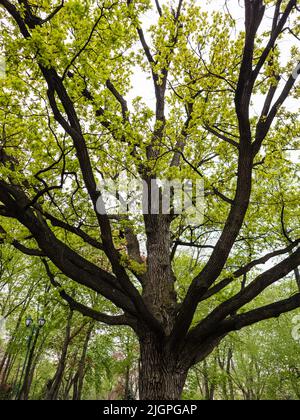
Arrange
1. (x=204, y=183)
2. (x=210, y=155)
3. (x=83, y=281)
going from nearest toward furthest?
(x=83, y=281)
(x=204, y=183)
(x=210, y=155)

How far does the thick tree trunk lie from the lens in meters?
4.26

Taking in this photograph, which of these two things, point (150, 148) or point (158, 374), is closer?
point (158, 374)

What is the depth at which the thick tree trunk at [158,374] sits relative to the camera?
426 centimetres

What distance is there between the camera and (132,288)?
3.99 meters

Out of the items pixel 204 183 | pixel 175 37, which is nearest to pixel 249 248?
pixel 204 183

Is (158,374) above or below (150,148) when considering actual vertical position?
below

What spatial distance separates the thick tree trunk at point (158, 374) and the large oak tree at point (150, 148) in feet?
0.05

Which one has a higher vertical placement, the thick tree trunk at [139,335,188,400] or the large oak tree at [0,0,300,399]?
the large oak tree at [0,0,300,399]

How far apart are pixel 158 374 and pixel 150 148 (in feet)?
12.8

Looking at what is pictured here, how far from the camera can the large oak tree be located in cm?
342

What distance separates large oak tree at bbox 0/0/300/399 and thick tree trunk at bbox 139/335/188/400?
0.6 inches

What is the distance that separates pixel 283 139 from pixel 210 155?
6.72 ft

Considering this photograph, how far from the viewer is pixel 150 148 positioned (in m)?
5.97
